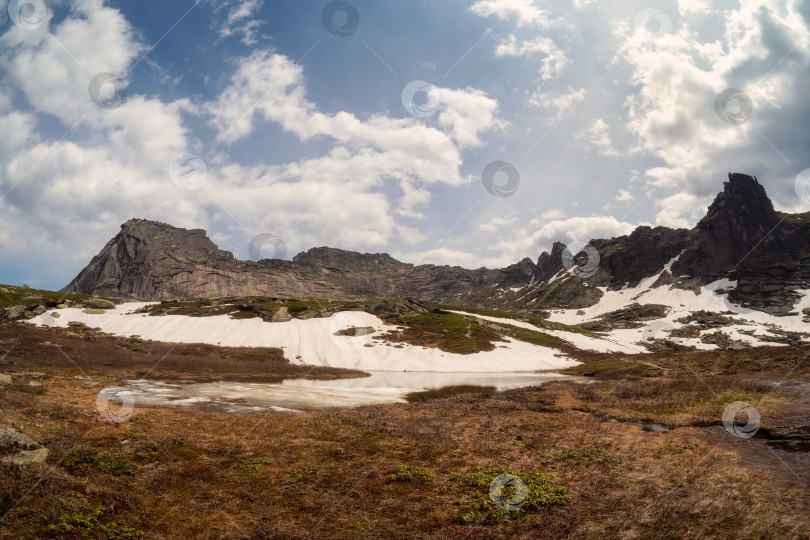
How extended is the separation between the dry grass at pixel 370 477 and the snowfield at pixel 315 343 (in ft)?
162

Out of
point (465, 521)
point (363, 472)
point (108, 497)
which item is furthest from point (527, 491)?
point (108, 497)

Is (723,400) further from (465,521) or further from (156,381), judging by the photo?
(156,381)

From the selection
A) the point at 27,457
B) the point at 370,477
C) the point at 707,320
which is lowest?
the point at 370,477

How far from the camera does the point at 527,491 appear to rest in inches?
487

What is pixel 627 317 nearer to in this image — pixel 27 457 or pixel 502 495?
pixel 502 495

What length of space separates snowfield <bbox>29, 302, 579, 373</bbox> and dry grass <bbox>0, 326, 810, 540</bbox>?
1949 inches

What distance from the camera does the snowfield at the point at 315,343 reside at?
72688mm

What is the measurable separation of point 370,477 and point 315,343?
70261 mm

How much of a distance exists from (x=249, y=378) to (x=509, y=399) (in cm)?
3486

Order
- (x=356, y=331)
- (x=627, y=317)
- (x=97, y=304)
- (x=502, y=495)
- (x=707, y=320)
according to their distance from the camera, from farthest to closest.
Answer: (x=627, y=317)
(x=707, y=320)
(x=97, y=304)
(x=356, y=331)
(x=502, y=495)

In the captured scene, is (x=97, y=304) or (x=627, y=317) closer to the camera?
(x=97, y=304)

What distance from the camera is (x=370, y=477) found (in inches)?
547

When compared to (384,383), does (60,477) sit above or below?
above

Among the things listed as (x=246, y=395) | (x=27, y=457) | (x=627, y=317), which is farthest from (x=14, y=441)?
(x=627, y=317)
